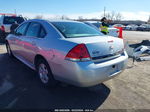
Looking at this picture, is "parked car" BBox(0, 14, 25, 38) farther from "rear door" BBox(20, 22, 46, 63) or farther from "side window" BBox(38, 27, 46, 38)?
"side window" BBox(38, 27, 46, 38)

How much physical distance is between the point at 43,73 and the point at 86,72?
1.41m

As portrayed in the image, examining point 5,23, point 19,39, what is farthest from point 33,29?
point 5,23

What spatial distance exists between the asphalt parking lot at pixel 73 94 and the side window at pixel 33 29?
1.23m

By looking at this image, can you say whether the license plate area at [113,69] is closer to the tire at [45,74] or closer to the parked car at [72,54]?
the parked car at [72,54]

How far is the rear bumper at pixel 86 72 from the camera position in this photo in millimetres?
2729

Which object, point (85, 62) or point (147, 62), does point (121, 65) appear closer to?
point (85, 62)

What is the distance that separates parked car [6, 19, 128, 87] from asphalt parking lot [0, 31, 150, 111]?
38 centimetres

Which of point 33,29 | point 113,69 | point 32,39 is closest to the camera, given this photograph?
point 113,69

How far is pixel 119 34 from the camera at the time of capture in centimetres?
952

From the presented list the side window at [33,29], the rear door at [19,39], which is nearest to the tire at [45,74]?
the side window at [33,29]

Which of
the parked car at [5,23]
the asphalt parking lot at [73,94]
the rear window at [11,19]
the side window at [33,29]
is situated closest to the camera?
the asphalt parking lot at [73,94]

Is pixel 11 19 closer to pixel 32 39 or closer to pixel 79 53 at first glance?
pixel 32 39

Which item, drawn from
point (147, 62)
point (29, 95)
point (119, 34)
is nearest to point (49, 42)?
point (29, 95)

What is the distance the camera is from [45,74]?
3.65m
